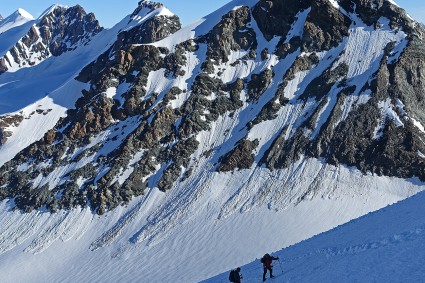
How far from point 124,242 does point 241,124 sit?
34.2 meters

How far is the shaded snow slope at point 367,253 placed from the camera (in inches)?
754

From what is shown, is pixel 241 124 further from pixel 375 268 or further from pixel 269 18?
pixel 375 268

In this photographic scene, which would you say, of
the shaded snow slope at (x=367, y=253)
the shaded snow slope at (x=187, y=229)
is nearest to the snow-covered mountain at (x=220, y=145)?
the shaded snow slope at (x=187, y=229)

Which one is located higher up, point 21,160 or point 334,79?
point 21,160

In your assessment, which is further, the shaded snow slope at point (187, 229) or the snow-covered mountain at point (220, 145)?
the snow-covered mountain at point (220, 145)

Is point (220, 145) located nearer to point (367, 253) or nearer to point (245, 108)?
point (245, 108)

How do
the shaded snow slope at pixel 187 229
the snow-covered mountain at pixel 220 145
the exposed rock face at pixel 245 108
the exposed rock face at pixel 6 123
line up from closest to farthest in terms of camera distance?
1. the shaded snow slope at pixel 187 229
2. the snow-covered mountain at pixel 220 145
3. the exposed rock face at pixel 245 108
4. the exposed rock face at pixel 6 123

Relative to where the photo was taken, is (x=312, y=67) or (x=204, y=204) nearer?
(x=204, y=204)

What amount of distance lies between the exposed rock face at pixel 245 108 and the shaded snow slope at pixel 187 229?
10.3 ft

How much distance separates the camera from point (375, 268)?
1978 cm

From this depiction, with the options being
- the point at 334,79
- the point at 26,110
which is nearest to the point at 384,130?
the point at 334,79

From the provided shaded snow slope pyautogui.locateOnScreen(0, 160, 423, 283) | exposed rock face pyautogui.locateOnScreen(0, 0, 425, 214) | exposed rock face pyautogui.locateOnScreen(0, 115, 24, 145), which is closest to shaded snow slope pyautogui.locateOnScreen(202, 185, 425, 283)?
shaded snow slope pyautogui.locateOnScreen(0, 160, 423, 283)

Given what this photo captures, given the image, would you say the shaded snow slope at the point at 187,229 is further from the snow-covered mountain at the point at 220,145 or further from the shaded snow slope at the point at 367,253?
the shaded snow slope at the point at 367,253

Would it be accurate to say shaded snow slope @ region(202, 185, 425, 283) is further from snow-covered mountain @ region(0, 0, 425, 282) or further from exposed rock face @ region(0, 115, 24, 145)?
exposed rock face @ region(0, 115, 24, 145)
